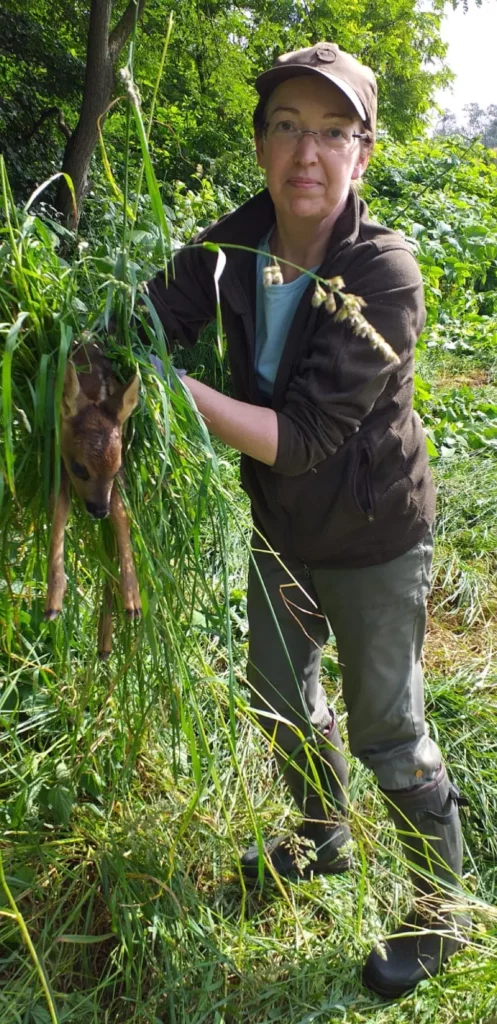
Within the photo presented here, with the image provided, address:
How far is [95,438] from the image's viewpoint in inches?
48.8

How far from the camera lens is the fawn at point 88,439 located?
123cm

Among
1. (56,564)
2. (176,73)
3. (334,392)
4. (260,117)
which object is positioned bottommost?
(56,564)

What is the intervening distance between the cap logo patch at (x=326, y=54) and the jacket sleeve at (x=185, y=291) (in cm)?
51

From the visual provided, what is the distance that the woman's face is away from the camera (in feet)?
5.92

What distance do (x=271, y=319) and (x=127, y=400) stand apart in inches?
34.1

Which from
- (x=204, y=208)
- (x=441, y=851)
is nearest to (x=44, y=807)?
(x=441, y=851)

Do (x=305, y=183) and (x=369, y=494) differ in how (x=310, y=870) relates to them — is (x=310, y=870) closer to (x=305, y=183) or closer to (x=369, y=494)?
(x=369, y=494)

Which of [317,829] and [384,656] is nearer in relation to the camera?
[384,656]

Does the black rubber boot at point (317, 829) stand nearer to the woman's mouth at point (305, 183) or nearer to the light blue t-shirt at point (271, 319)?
the light blue t-shirt at point (271, 319)

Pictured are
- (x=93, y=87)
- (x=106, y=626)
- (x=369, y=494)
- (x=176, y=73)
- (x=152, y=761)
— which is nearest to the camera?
(x=106, y=626)

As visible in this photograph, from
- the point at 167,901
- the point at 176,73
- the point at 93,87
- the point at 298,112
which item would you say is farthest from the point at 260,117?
the point at 176,73

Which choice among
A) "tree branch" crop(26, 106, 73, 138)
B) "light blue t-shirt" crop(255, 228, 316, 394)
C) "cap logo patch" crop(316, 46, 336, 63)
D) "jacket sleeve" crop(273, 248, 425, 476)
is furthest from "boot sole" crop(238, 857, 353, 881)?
"tree branch" crop(26, 106, 73, 138)


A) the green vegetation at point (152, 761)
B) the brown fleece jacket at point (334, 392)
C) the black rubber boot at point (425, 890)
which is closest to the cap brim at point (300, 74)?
the brown fleece jacket at point (334, 392)

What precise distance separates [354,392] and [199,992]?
1522 millimetres
